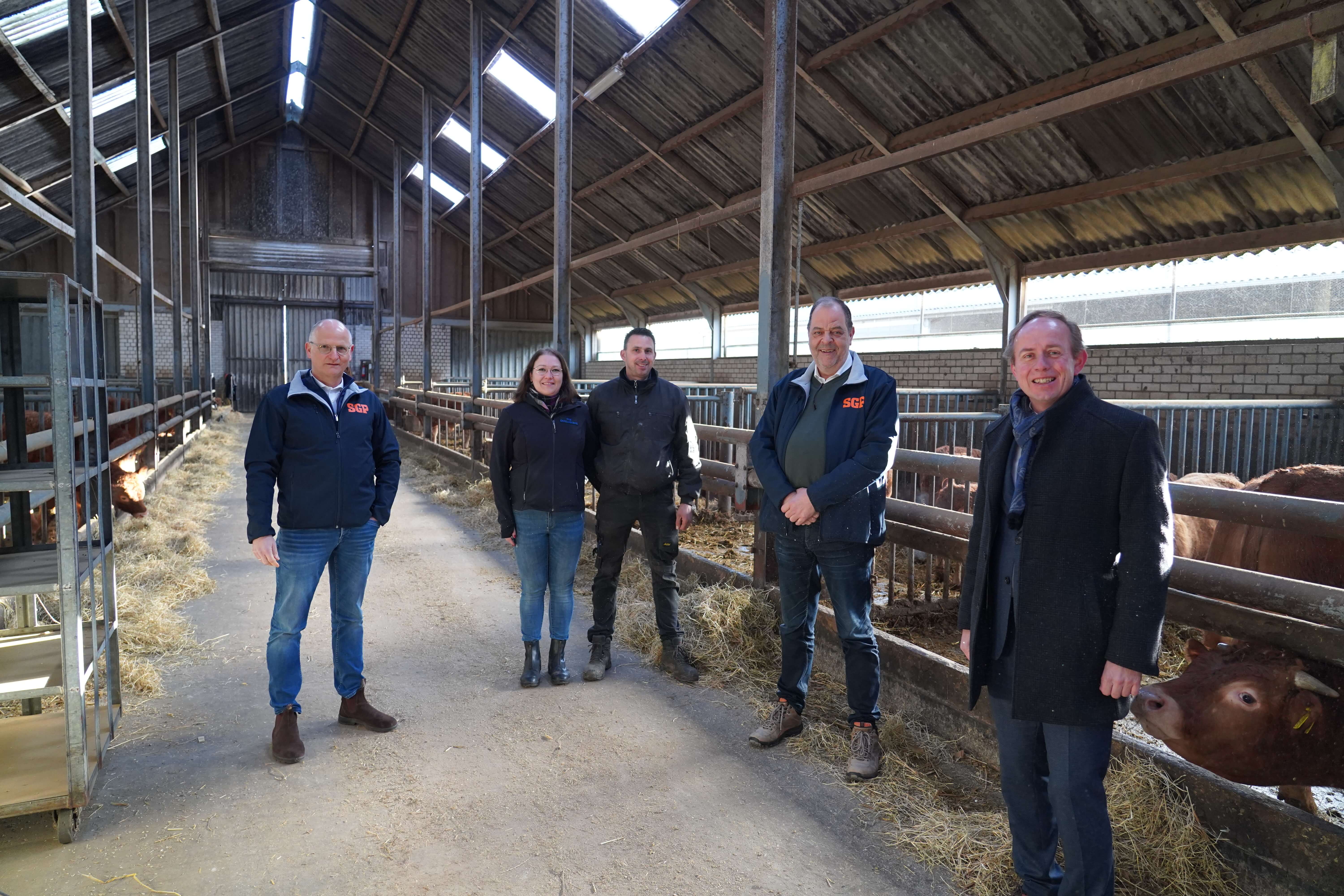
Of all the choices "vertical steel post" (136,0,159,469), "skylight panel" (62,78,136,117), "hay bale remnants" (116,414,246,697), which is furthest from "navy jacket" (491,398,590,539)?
"skylight panel" (62,78,136,117)

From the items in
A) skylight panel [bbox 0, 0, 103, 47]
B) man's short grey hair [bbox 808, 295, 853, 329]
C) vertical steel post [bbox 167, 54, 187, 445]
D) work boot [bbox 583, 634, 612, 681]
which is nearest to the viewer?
man's short grey hair [bbox 808, 295, 853, 329]

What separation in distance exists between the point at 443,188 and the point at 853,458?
25.8 m

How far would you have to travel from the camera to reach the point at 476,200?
41.8ft

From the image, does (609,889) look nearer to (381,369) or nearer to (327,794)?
(327,794)

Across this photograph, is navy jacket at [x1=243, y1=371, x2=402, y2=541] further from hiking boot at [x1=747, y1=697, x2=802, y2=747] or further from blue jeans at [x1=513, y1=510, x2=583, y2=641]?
hiking boot at [x1=747, y1=697, x2=802, y2=747]

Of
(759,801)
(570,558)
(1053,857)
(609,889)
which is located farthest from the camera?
(570,558)

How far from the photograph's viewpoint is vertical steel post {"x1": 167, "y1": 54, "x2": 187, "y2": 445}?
46.6 ft

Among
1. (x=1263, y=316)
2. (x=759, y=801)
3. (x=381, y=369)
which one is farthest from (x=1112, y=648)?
(x=381, y=369)

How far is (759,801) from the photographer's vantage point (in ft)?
10.0

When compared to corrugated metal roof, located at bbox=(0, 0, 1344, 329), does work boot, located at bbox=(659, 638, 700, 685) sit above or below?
below

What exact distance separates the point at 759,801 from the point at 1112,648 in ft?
4.94

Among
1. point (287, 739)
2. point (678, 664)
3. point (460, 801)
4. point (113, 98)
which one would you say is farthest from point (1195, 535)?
point (113, 98)

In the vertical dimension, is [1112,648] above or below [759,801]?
above

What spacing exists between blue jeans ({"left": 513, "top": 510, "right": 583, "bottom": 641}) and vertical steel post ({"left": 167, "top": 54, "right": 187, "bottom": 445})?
484 inches
